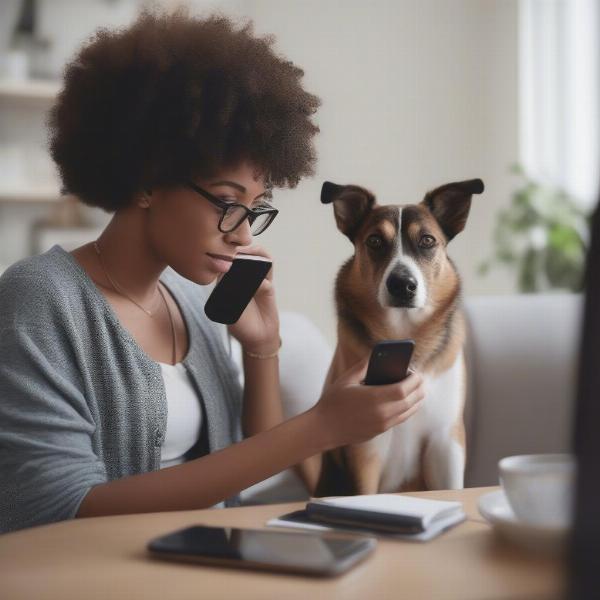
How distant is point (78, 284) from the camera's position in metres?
1.26

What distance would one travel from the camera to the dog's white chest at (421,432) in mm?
1356

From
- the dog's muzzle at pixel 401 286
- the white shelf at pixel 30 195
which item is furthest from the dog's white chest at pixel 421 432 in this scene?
the white shelf at pixel 30 195

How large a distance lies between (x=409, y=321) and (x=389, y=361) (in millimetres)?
350

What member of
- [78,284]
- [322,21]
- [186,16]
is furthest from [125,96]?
[322,21]

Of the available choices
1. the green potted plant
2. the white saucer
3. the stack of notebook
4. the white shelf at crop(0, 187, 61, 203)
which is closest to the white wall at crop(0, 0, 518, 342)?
the white shelf at crop(0, 187, 61, 203)

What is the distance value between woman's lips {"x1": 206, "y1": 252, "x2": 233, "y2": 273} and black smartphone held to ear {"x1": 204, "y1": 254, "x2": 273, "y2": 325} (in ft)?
0.15

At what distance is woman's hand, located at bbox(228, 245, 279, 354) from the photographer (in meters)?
1.45

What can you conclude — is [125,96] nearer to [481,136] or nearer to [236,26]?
[236,26]

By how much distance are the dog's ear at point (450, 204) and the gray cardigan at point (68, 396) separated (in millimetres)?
483

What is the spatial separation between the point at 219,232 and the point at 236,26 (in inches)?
15.5

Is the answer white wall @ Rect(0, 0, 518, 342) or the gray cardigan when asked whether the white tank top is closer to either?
the gray cardigan

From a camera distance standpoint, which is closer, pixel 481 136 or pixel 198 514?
pixel 198 514

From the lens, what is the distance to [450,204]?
1.42 m

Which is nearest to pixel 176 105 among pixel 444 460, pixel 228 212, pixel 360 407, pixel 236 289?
pixel 228 212
